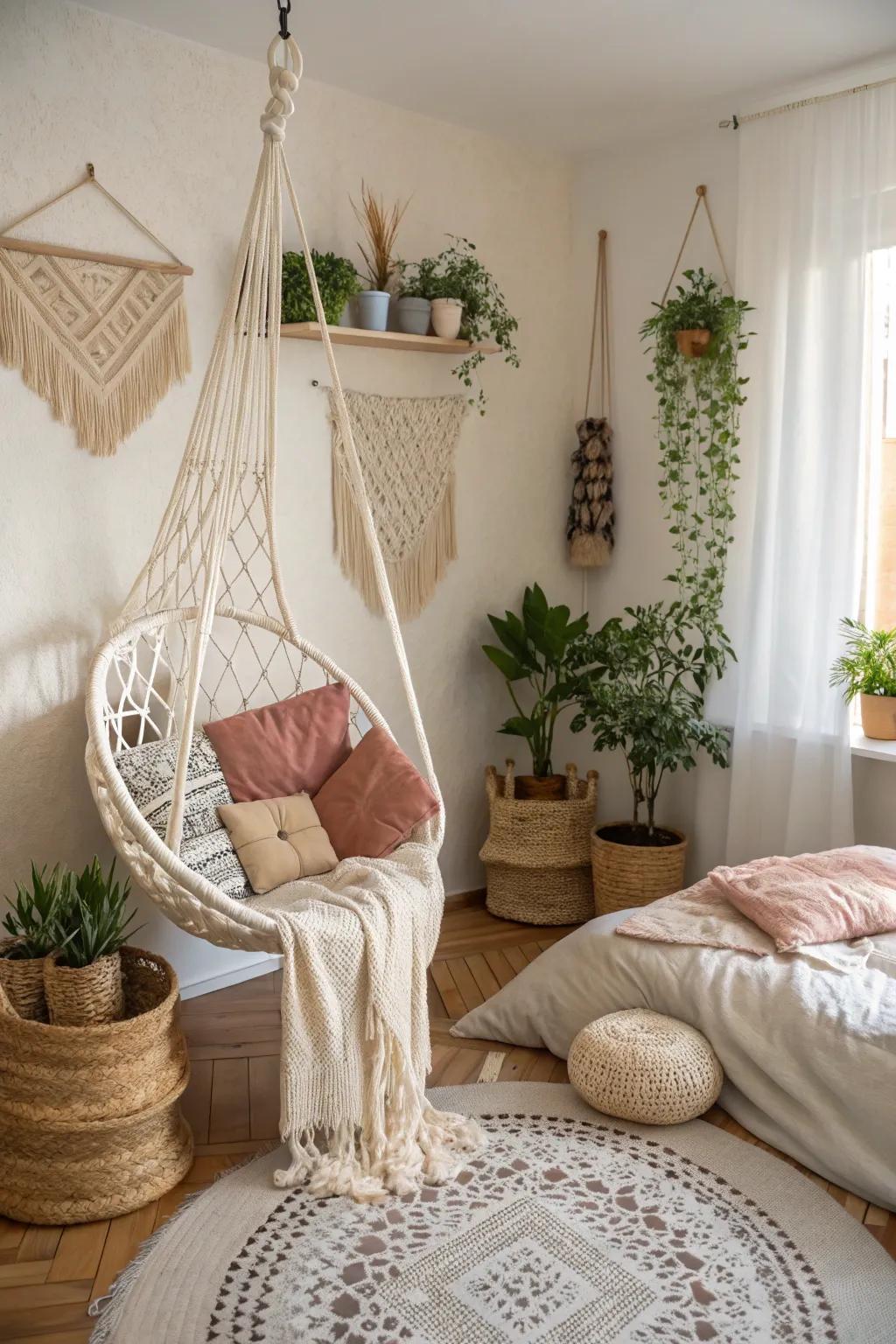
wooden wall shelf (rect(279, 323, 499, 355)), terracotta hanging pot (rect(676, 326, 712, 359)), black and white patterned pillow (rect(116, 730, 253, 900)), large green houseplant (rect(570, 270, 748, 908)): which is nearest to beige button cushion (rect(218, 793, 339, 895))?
black and white patterned pillow (rect(116, 730, 253, 900))

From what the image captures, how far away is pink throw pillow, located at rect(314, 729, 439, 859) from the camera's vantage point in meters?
2.69

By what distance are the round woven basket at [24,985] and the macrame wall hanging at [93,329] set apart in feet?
4.20

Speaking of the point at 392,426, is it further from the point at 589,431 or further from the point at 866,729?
the point at 866,729

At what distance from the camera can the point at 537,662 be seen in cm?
369

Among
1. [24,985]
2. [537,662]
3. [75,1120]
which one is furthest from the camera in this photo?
[537,662]

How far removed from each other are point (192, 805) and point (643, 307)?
2242mm

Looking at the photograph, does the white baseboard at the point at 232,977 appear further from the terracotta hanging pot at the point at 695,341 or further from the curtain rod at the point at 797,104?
the curtain rod at the point at 797,104

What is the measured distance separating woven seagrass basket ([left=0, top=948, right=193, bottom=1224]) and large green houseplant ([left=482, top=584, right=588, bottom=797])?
5.84 feet

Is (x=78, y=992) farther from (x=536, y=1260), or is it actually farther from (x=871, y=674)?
(x=871, y=674)

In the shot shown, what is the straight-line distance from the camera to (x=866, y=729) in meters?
3.24

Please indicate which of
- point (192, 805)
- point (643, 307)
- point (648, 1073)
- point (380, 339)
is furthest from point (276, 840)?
point (643, 307)

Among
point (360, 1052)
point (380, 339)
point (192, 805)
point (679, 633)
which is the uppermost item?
point (380, 339)

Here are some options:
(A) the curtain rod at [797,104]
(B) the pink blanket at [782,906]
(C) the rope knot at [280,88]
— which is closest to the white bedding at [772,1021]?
(B) the pink blanket at [782,906]

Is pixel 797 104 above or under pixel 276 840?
above
